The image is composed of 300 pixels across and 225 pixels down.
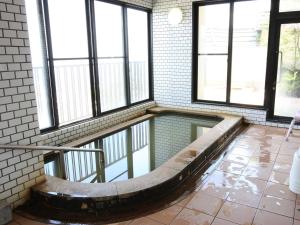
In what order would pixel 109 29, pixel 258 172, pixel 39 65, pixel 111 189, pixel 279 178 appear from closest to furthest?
1. pixel 111 189
2. pixel 279 178
3. pixel 258 172
4. pixel 39 65
5. pixel 109 29

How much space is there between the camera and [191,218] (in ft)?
8.05

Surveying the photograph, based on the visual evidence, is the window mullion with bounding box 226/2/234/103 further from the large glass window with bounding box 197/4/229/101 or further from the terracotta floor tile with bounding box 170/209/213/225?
the terracotta floor tile with bounding box 170/209/213/225

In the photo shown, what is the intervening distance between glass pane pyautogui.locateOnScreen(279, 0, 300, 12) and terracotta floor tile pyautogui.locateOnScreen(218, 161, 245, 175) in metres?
3.21

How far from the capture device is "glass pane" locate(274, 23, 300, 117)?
492 cm

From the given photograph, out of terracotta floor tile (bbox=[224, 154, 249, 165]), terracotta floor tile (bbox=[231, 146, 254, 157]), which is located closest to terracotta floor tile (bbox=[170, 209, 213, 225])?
terracotta floor tile (bbox=[224, 154, 249, 165])

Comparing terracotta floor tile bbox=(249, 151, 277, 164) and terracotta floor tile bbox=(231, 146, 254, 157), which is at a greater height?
terracotta floor tile bbox=(231, 146, 254, 157)

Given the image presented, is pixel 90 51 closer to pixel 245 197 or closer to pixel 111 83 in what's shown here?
pixel 111 83

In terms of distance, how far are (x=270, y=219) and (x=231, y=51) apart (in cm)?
401

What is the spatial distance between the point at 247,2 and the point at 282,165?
11.3 feet

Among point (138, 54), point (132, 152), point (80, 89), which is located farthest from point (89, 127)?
point (138, 54)

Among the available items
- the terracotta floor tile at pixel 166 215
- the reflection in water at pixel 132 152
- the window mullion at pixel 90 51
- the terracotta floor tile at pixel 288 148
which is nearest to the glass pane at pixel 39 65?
the reflection in water at pixel 132 152

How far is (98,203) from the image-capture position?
2.52 metres

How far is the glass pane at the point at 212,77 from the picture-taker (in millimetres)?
5848

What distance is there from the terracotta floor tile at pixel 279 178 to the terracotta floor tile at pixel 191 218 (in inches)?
47.4
